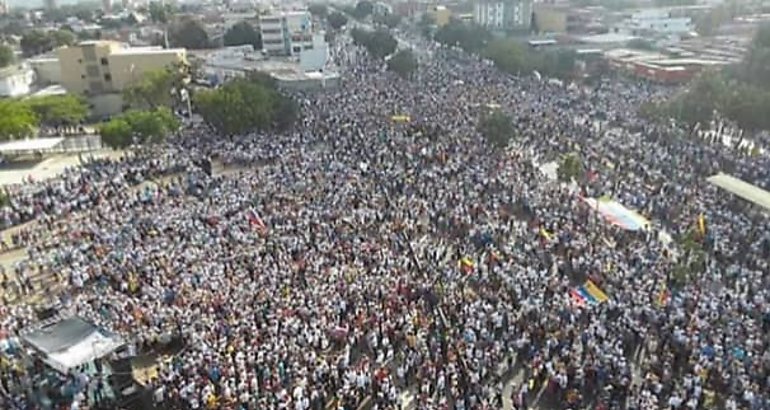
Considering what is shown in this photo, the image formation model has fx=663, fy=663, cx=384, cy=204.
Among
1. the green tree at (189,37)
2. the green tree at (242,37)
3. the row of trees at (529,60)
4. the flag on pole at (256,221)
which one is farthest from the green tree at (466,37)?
the flag on pole at (256,221)

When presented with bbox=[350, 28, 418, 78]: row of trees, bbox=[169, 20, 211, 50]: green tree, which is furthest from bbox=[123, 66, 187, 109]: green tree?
bbox=[169, 20, 211, 50]: green tree

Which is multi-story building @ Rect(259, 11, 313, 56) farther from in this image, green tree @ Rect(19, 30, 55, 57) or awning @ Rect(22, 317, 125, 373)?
awning @ Rect(22, 317, 125, 373)

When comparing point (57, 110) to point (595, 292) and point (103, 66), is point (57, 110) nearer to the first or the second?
point (103, 66)

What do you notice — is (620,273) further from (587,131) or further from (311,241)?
(587,131)

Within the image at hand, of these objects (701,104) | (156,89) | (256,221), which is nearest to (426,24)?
(156,89)

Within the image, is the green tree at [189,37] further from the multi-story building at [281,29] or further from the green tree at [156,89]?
the green tree at [156,89]

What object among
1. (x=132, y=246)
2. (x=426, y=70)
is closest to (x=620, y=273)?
(x=132, y=246)
